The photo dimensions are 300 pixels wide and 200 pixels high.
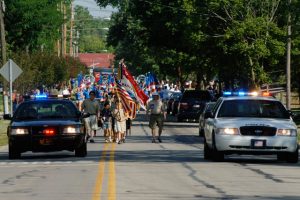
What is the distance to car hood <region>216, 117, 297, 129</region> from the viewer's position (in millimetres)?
22484

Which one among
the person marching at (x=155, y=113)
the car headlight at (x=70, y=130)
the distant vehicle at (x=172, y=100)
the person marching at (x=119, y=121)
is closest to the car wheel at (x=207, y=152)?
the car headlight at (x=70, y=130)

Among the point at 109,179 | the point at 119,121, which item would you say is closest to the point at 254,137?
the point at 109,179

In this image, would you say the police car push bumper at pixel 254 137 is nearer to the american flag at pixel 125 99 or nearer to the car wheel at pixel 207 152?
the car wheel at pixel 207 152

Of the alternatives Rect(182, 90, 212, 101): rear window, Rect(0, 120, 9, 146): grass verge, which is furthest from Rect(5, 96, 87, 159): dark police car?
Rect(182, 90, 212, 101): rear window

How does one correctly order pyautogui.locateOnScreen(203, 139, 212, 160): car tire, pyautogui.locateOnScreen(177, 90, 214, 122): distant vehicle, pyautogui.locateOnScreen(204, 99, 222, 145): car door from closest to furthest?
pyautogui.locateOnScreen(204, 99, 222, 145): car door
pyautogui.locateOnScreen(203, 139, 212, 160): car tire
pyautogui.locateOnScreen(177, 90, 214, 122): distant vehicle

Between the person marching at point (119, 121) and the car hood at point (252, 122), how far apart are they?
34.8 ft

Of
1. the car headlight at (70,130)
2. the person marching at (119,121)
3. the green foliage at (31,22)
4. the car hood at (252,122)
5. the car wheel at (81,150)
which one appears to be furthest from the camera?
the green foliage at (31,22)

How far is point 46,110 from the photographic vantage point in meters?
26.2

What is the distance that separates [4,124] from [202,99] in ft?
34.7

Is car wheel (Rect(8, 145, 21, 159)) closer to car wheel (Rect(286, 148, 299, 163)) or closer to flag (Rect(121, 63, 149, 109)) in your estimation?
car wheel (Rect(286, 148, 299, 163))

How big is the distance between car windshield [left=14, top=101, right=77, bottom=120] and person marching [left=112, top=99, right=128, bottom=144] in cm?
720

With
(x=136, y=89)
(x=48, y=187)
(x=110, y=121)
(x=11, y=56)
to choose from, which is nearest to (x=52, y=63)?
(x=11, y=56)

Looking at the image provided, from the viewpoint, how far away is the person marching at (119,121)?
3338cm

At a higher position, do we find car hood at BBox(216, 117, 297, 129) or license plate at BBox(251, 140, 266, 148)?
car hood at BBox(216, 117, 297, 129)
